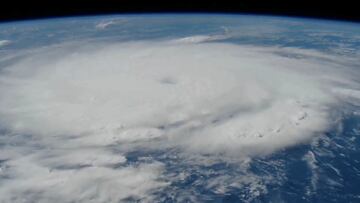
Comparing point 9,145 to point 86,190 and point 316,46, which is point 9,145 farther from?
point 316,46

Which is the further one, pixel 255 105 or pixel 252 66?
pixel 252 66

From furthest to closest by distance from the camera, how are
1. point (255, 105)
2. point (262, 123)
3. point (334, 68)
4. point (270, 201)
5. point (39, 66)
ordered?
1. point (39, 66)
2. point (334, 68)
3. point (255, 105)
4. point (262, 123)
5. point (270, 201)

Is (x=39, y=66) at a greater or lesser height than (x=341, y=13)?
lesser

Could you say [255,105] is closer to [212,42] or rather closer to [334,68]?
[334,68]

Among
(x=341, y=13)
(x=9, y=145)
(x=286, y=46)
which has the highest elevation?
(x=341, y=13)

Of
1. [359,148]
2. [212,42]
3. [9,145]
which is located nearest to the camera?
[359,148]

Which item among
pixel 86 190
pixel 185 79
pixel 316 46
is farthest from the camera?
pixel 316 46

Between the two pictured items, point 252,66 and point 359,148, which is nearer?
point 359,148

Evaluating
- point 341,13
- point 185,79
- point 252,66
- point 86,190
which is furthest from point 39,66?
point 341,13

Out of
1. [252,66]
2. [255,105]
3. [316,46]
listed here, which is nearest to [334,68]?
[252,66]
